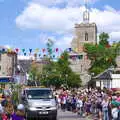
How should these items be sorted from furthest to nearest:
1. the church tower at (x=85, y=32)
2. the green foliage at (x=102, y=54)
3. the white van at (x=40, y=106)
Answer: the church tower at (x=85, y=32) < the green foliage at (x=102, y=54) < the white van at (x=40, y=106)

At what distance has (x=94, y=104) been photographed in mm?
30672

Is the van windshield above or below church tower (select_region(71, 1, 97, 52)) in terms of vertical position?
below

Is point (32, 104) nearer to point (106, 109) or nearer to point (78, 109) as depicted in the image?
point (106, 109)

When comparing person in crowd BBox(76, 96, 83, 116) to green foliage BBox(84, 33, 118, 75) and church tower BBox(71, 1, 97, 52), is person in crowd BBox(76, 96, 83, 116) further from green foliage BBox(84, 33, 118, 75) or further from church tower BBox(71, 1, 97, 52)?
church tower BBox(71, 1, 97, 52)

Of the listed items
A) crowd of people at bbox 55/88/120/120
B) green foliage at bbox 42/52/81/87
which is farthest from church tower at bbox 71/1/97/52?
crowd of people at bbox 55/88/120/120

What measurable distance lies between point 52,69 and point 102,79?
2154 inches

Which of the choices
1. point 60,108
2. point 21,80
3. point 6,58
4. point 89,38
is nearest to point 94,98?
point 21,80

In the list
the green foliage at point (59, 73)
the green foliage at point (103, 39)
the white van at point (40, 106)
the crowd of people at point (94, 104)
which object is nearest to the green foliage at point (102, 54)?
the green foliage at point (103, 39)

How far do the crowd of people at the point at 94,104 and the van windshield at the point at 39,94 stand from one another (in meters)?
2.86

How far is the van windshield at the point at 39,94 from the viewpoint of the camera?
29.0 m

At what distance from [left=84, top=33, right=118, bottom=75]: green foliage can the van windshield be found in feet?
227

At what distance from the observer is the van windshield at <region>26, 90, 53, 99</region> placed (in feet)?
95.3

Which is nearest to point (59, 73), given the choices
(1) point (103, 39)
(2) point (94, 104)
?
(1) point (103, 39)

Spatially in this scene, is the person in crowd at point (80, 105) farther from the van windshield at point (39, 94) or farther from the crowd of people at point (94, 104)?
the van windshield at point (39, 94)
